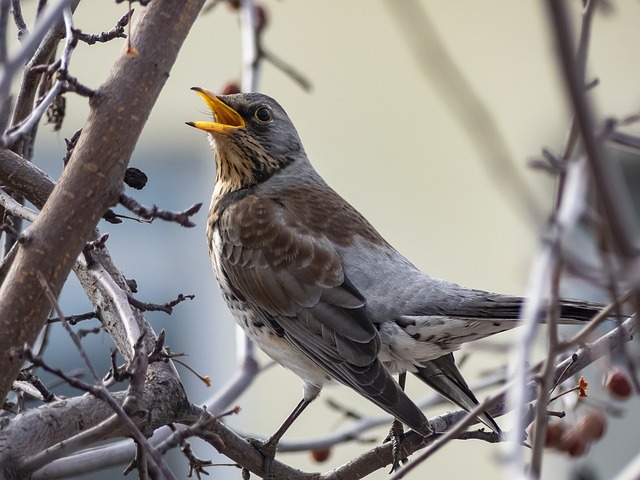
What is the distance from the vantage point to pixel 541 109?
5406 millimetres

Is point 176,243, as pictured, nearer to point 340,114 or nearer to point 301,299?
point 340,114

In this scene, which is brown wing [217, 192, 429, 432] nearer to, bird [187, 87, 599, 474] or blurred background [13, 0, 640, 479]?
bird [187, 87, 599, 474]

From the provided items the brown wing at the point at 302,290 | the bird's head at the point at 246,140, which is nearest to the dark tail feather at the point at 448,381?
the brown wing at the point at 302,290

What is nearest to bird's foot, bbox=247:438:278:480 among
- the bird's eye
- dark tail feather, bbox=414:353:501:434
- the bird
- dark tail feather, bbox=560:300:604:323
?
the bird

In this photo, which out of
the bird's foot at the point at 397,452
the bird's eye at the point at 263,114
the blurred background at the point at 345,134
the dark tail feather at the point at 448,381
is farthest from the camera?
the blurred background at the point at 345,134

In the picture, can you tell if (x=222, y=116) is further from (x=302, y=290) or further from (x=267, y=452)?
(x=267, y=452)

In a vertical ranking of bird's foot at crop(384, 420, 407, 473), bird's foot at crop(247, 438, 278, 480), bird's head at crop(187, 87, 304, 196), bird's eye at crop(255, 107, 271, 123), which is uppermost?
bird's eye at crop(255, 107, 271, 123)

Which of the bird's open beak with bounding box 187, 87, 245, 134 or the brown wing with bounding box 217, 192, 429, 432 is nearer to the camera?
the brown wing with bounding box 217, 192, 429, 432

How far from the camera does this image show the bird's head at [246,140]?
10.5 ft

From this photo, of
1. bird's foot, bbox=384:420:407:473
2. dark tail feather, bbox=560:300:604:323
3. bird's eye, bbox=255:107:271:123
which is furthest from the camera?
bird's eye, bbox=255:107:271:123

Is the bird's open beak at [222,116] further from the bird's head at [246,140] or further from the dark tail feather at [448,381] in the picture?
the dark tail feather at [448,381]

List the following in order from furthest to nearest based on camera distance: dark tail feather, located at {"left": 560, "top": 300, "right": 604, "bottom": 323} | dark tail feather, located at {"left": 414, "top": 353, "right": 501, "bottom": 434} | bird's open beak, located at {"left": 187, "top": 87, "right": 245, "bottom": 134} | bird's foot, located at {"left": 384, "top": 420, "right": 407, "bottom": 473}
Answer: bird's open beak, located at {"left": 187, "top": 87, "right": 245, "bottom": 134} → dark tail feather, located at {"left": 414, "top": 353, "right": 501, "bottom": 434} → bird's foot, located at {"left": 384, "top": 420, "right": 407, "bottom": 473} → dark tail feather, located at {"left": 560, "top": 300, "right": 604, "bottom": 323}

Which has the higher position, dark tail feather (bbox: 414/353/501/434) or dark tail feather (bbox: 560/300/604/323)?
dark tail feather (bbox: 560/300/604/323)

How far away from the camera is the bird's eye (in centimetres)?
326
